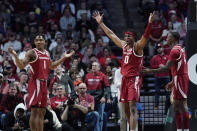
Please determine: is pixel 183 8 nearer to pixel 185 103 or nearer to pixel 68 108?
pixel 68 108

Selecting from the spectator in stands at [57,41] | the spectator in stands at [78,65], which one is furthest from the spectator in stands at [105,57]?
the spectator in stands at [57,41]

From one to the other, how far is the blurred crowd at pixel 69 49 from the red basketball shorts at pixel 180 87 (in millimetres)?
3369

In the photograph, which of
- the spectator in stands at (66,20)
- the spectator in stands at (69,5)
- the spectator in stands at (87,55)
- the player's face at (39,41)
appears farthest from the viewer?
the spectator in stands at (69,5)

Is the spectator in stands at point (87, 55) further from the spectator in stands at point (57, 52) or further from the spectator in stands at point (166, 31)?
the spectator in stands at point (166, 31)

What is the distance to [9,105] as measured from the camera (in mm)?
14906

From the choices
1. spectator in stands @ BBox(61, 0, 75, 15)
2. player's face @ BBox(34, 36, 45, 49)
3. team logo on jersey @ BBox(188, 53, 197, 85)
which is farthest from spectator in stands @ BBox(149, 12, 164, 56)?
player's face @ BBox(34, 36, 45, 49)

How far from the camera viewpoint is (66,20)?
21.1 metres

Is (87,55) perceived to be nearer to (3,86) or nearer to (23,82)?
(23,82)

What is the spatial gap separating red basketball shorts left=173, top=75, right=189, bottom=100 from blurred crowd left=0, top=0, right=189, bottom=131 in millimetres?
3369

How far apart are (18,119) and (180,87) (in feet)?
16.3

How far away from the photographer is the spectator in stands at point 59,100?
1448cm

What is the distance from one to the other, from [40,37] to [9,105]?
3.95 m

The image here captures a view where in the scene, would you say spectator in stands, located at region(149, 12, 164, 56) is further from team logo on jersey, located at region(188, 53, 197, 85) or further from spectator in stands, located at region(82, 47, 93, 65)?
team logo on jersey, located at region(188, 53, 197, 85)

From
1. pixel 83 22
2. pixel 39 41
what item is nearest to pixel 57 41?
pixel 83 22
